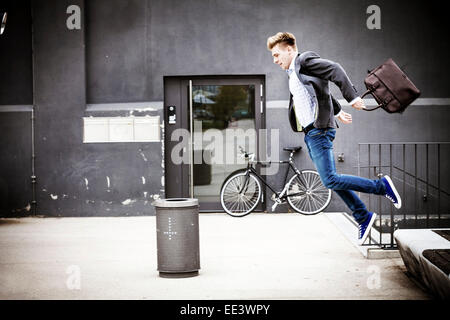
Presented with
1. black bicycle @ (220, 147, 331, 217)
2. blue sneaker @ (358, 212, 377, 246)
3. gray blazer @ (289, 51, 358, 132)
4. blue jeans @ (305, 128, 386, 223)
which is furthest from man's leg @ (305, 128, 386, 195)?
black bicycle @ (220, 147, 331, 217)

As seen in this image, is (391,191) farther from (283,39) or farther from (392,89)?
(283,39)

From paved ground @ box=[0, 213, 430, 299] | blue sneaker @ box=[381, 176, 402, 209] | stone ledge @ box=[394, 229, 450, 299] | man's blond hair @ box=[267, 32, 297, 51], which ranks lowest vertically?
paved ground @ box=[0, 213, 430, 299]

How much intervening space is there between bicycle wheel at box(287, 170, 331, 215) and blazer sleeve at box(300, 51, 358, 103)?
468 cm

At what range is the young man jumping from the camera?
6.20 meters

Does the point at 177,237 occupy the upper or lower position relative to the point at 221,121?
lower

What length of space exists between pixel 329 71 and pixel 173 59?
5.31 meters

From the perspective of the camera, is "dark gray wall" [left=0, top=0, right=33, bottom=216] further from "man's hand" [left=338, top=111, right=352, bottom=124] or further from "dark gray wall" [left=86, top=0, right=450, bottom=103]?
"man's hand" [left=338, top=111, right=352, bottom=124]

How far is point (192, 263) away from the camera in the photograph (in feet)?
19.4

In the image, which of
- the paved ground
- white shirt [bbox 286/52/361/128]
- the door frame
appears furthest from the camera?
the door frame

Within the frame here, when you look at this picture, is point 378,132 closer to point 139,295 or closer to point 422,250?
point 422,250

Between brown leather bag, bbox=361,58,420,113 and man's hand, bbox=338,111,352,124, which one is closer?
brown leather bag, bbox=361,58,420,113

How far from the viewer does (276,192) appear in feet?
35.2

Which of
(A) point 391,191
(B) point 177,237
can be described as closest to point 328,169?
(A) point 391,191

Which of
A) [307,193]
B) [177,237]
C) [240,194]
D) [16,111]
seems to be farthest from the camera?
[16,111]
